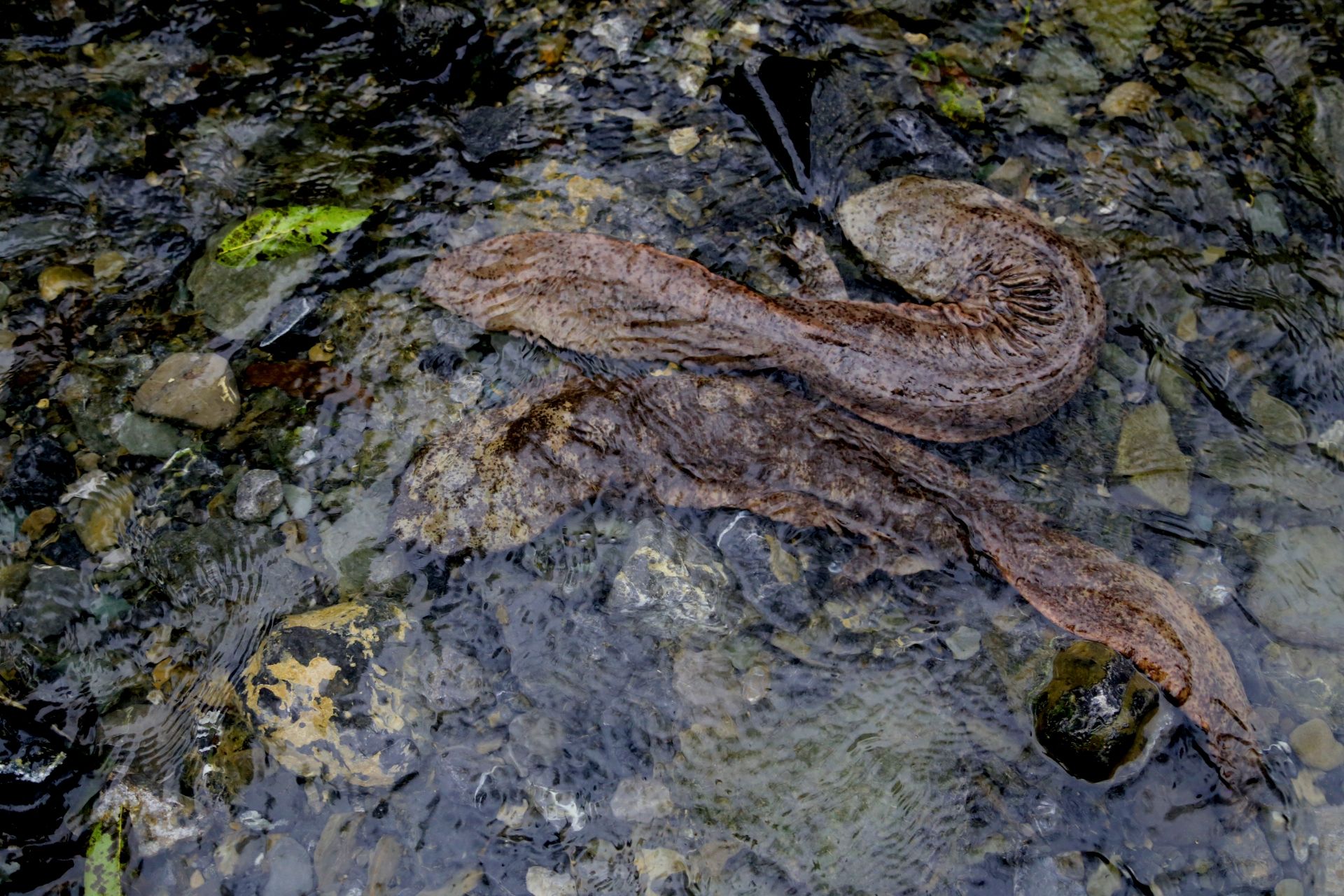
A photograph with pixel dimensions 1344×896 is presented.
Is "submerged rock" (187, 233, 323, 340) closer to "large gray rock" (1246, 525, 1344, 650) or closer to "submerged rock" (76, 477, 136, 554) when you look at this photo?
"submerged rock" (76, 477, 136, 554)

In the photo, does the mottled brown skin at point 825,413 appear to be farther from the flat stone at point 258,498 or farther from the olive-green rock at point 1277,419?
the olive-green rock at point 1277,419

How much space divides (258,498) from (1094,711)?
3.86 m

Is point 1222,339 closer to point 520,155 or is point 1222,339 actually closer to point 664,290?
point 664,290

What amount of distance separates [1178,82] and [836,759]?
4286 mm

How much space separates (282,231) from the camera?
4609mm

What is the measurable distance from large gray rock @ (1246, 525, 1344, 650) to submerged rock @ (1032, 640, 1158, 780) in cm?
83

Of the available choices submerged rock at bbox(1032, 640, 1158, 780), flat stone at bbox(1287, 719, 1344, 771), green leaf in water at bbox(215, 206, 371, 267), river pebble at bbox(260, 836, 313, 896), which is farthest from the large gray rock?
green leaf in water at bbox(215, 206, 371, 267)

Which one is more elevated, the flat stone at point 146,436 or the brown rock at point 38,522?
the flat stone at point 146,436

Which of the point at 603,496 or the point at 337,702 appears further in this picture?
the point at 603,496

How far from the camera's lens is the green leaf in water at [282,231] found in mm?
4547

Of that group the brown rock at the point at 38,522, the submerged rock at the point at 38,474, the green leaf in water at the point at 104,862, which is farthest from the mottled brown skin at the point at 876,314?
the green leaf in water at the point at 104,862

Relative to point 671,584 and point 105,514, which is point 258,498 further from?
point 671,584

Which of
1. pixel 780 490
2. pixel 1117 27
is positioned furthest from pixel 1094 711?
pixel 1117 27

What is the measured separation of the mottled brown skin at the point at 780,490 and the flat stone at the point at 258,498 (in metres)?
0.62
